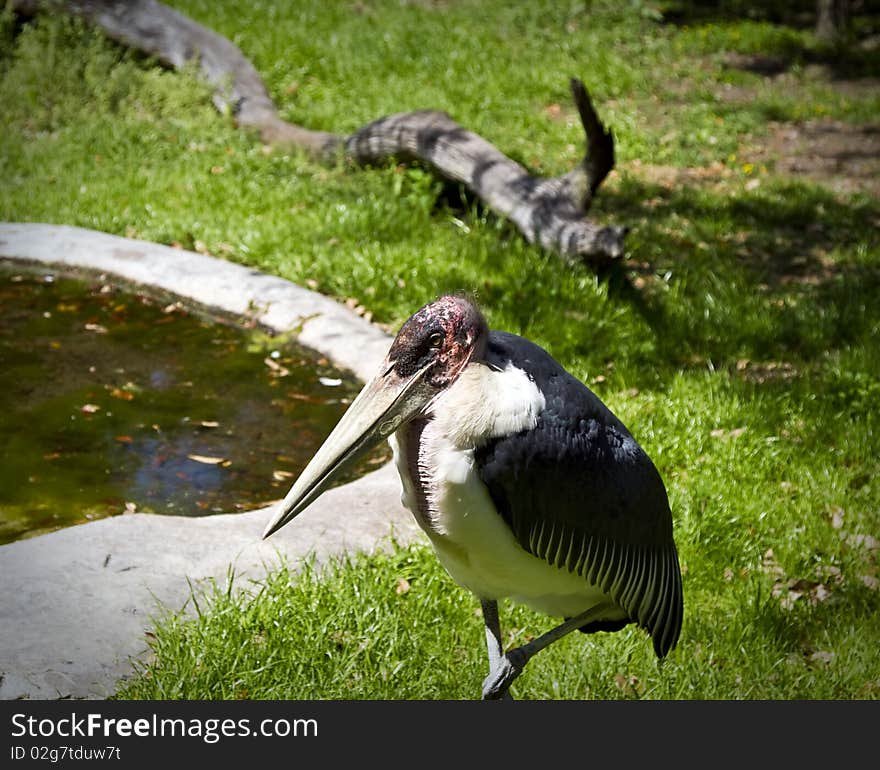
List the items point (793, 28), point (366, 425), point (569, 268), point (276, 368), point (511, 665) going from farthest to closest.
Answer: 1. point (793, 28)
2. point (569, 268)
3. point (276, 368)
4. point (511, 665)
5. point (366, 425)

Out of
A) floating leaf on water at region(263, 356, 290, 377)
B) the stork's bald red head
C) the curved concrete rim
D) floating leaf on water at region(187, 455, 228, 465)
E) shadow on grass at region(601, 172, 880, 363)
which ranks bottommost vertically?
floating leaf on water at region(187, 455, 228, 465)

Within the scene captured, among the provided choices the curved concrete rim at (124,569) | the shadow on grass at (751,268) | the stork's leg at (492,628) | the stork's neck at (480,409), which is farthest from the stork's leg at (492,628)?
the shadow on grass at (751,268)

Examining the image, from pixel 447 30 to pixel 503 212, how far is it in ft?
14.8

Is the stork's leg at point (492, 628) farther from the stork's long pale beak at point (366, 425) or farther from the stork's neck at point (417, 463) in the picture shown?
the stork's long pale beak at point (366, 425)

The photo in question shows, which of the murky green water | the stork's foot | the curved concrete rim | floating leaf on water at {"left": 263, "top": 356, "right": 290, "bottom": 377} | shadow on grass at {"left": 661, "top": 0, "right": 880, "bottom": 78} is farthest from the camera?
shadow on grass at {"left": 661, "top": 0, "right": 880, "bottom": 78}

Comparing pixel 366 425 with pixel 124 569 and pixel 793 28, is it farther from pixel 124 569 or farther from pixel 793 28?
pixel 793 28

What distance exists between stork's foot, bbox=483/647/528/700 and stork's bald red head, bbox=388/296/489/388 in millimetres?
744

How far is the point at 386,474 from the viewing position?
408 centimetres

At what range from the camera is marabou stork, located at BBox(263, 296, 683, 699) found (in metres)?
2.26

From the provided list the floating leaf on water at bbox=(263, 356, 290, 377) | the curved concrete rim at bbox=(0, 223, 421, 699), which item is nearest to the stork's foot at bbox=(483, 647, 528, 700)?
the curved concrete rim at bbox=(0, 223, 421, 699)

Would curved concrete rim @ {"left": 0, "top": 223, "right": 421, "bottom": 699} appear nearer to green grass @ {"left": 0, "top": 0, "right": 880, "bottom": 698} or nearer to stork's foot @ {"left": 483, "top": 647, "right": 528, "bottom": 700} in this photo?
green grass @ {"left": 0, "top": 0, "right": 880, "bottom": 698}

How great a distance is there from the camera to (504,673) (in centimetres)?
266

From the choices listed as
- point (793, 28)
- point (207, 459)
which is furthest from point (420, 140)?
point (793, 28)

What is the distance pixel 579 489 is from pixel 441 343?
1.52ft
